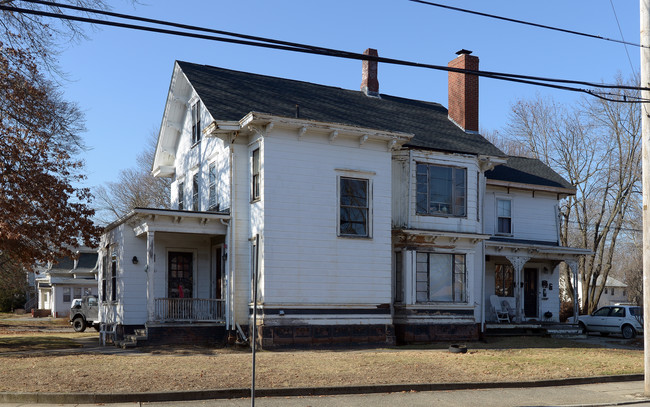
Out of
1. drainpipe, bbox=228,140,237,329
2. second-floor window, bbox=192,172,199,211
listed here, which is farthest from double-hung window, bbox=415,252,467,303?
second-floor window, bbox=192,172,199,211

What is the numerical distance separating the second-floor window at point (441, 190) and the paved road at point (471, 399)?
31.4 feet

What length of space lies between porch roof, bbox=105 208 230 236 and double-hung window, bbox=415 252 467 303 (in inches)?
264

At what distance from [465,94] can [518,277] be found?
7.49 m

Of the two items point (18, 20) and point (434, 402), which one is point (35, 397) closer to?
point (434, 402)

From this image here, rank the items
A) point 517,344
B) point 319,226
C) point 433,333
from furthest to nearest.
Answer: point 433,333
point 517,344
point 319,226

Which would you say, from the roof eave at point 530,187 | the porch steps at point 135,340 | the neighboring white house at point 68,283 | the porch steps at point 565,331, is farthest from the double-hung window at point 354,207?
the neighboring white house at point 68,283

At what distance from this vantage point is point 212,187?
23.1 metres

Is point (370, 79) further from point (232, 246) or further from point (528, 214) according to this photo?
point (232, 246)

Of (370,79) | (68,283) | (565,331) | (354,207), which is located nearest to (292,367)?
(354,207)

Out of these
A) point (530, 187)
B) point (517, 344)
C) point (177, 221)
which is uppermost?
point (530, 187)

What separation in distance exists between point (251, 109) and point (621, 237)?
33511 mm

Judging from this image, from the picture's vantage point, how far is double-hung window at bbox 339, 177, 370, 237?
20.8 metres

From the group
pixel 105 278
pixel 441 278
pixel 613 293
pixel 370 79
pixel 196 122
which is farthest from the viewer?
pixel 613 293

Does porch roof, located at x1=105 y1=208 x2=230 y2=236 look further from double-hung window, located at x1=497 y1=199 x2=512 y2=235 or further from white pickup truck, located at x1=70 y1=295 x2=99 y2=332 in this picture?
white pickup truck, located at x1=70 y1=295 x2=99 y2=332
